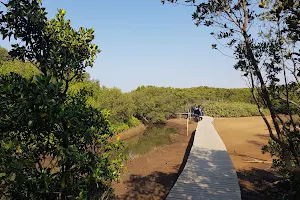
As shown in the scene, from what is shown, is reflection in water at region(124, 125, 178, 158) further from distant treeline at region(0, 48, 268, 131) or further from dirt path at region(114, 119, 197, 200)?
dirt path at region(114, 119, 197, 200)

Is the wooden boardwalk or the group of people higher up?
the group of people

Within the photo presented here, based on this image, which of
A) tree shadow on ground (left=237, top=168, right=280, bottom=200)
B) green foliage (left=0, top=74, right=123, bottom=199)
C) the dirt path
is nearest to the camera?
green foliage (left=0, top=74, right=123, bottom=199)

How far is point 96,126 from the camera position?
3150mm

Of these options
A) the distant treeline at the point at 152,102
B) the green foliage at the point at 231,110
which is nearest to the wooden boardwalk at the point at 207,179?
the distant treeline at the point at 152,102

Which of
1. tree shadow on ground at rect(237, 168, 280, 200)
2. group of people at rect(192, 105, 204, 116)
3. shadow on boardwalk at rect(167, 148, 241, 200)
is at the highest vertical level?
group of people at rect(192, 105, 204, 116)

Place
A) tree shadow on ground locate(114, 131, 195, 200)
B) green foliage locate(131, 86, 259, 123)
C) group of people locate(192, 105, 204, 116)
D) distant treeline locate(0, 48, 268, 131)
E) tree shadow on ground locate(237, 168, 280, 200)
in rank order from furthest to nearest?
group of people locate(192, 105, 204, 116), green foliage locate(131, 86, 259, 123), distant treeline locate(0, 48, 268, 131), tree shadow on ground locate(114, 131, 195, 200), tree shadow on ground locate(237, 168, 280, 200)

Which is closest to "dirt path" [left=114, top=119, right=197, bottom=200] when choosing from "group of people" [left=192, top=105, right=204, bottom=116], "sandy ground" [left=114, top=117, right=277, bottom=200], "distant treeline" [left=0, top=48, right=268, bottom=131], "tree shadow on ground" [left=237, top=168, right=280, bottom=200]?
"sandy ground" [left=114, top=117, right=277, bottom=200]

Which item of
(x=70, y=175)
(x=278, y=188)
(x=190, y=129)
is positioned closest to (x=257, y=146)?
(x=278, y=188)

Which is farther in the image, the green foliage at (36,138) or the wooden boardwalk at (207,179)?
the wooden boardwalk at (207,179)

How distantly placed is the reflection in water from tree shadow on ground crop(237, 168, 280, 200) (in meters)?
7.75

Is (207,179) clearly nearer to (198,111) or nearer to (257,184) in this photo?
(257,184)

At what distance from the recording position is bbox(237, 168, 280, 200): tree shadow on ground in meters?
7.88

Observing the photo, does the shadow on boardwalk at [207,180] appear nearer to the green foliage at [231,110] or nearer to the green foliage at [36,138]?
the green foliage at [36,138]

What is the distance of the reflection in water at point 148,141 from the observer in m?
18.2
